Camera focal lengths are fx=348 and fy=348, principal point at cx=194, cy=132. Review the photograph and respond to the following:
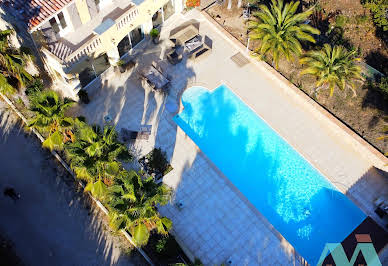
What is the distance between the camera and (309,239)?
2562 centimetres

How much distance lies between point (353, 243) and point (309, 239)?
10.4 feet

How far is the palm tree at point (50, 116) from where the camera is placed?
897 inches

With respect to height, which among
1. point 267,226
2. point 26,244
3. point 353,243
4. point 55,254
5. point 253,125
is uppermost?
point 26,244

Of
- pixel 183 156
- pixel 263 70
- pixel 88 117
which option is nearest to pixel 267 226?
pixel 183 156

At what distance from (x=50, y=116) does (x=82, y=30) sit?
9.50 metres

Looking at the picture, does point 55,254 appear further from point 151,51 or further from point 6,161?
point 151,51

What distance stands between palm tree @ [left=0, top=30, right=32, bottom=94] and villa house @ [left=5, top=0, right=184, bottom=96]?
6.01ft

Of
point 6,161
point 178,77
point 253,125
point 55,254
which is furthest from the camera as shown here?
point 178,77

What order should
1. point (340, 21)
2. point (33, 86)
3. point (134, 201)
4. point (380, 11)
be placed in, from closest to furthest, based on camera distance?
point (134, 201)
point (33, 86)
point (380, 11)
point (340, 21)

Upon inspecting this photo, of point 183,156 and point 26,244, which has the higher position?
point 26,244

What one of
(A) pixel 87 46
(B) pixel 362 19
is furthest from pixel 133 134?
(B) pixel 362 19

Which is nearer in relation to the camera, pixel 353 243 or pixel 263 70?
pixel 353 243

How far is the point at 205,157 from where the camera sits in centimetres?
2820

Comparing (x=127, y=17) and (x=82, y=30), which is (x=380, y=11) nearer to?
(x=127, y=17)
